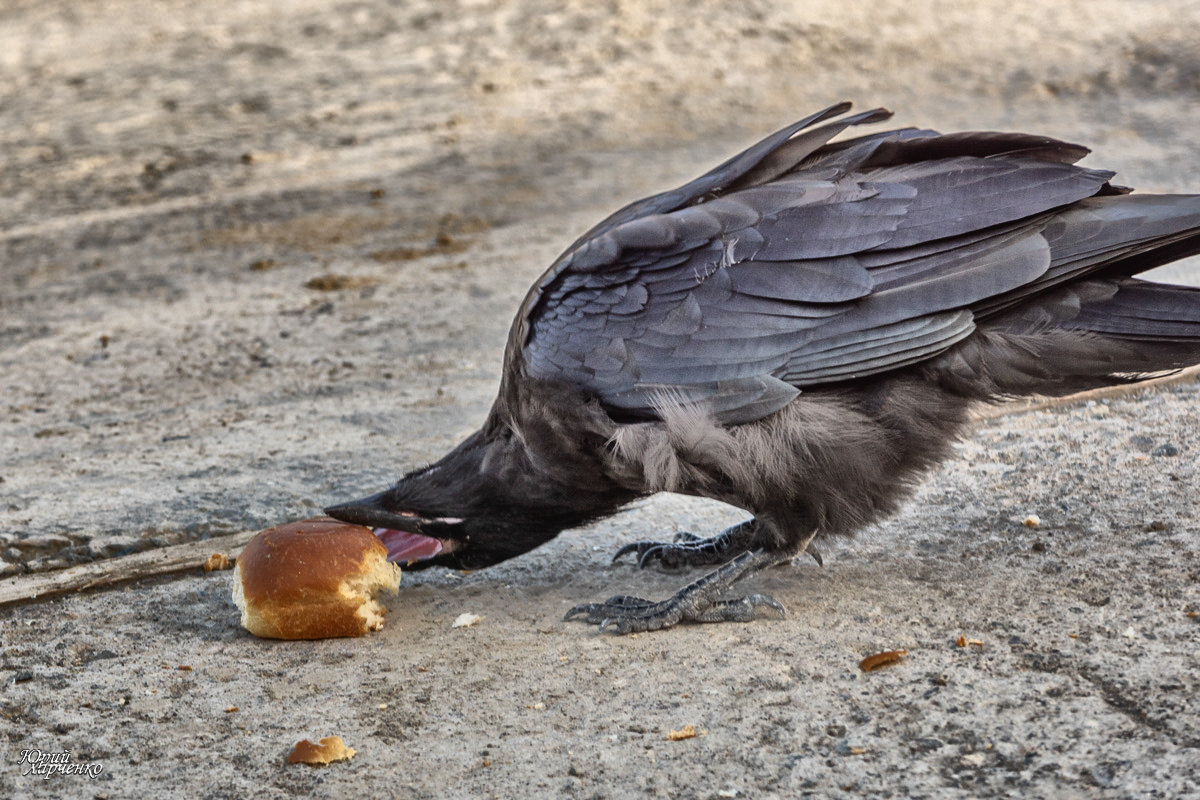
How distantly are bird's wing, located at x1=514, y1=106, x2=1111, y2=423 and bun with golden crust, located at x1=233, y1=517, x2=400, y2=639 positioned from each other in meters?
0.68

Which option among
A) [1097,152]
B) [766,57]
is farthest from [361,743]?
[766,57]

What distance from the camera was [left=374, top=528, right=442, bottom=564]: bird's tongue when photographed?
142 inches

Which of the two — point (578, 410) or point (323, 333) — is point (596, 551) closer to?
point (578, 410)

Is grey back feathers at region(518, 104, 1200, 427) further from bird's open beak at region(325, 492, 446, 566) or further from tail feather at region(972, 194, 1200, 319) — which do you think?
bird's open beak at region(325, 492, 446, 566)

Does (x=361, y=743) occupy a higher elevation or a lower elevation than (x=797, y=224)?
lower

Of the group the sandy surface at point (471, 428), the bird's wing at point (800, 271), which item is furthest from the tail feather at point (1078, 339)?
the sandy surface at point (471, 428)

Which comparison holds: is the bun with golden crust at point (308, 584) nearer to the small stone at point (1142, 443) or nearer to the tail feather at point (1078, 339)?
the tail feather at point (1078, 339)

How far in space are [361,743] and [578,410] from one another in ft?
3.40

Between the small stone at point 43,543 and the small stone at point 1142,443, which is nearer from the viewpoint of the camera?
the small stone at point 43,543

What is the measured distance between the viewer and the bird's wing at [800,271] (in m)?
3.25

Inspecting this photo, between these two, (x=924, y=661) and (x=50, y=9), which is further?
(x=50, y=9)

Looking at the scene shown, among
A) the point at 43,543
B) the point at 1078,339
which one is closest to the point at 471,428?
the point at 43,543

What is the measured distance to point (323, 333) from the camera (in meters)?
5.91

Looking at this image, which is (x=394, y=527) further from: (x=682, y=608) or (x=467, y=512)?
(x=682, y=608)
